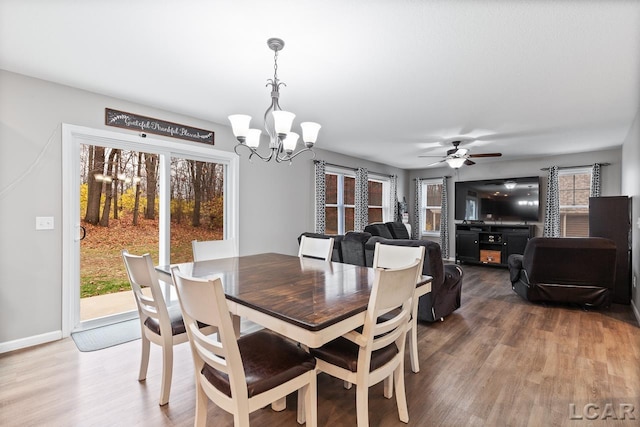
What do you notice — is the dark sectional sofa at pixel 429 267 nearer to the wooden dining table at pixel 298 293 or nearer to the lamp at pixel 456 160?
the wooden dining table at pixel 298 293

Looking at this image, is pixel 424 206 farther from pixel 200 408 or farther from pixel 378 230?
pixel 200 408

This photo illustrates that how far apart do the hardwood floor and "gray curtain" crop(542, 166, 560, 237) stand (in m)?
3.34

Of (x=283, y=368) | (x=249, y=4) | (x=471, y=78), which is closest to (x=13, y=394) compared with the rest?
(x=283, y=368)

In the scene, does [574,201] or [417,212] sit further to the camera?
[417,212]

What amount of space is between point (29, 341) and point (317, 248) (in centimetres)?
275

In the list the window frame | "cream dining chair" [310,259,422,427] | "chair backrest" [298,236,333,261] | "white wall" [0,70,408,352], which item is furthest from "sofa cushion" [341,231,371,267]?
the window frame

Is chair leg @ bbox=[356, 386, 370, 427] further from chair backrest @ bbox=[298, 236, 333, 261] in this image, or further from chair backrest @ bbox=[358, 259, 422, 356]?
chair backrest @ bbox=[298, 236, 333, 261]

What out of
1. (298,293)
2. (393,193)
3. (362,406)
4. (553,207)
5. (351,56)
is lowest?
(362,406)

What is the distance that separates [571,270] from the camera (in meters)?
3.82

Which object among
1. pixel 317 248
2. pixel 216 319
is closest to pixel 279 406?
pixel 216 319

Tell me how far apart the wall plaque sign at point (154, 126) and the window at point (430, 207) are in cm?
612

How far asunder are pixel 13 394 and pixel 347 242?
10.1 feet

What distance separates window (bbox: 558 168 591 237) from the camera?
6.13 meters

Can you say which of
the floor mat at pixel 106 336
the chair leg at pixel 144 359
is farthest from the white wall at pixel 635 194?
the floor mat at pixel 106 336
